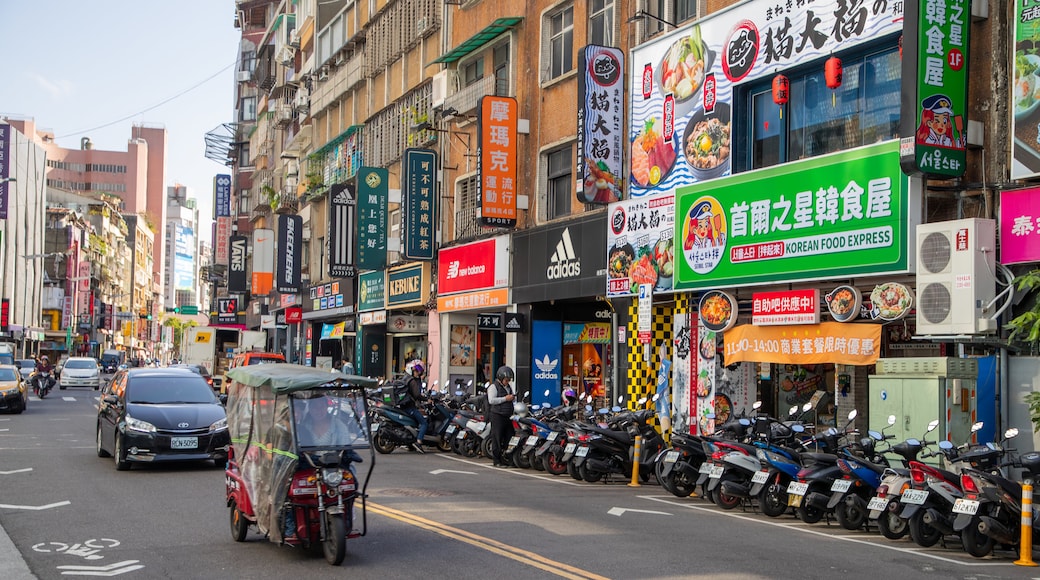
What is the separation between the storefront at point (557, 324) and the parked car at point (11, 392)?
16062mm

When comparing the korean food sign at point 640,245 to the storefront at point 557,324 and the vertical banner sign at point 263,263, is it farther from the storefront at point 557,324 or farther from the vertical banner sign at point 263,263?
the vertical banner sign at point 263,263

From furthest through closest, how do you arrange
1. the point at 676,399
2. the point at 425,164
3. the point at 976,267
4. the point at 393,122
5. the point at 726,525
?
the point at 393,122 → the point at 425,164 → the point at 676,399 → the point at 976,267 → the point at 726,525

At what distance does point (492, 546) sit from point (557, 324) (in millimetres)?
18439

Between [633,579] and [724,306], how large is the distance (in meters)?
11.8

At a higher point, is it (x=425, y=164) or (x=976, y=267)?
(x=425, y=164)

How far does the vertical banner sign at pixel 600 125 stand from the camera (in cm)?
2405

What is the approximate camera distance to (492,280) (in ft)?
101

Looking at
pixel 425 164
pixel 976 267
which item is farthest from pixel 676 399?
pixel 425 164

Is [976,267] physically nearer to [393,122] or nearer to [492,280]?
[492,280]

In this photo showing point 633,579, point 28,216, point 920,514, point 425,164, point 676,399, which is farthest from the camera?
point 28,216

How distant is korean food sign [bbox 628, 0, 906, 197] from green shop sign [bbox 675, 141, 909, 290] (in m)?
0.92

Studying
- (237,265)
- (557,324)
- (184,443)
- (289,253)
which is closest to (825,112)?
(557,324)

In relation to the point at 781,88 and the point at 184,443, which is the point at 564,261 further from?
the point at 184,443

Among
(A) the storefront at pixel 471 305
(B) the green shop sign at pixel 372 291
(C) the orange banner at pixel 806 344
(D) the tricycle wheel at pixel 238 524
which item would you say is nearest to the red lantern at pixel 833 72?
(C) the orange banner at pixel 806 344
